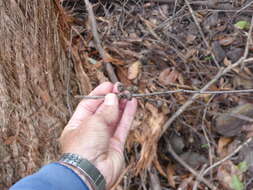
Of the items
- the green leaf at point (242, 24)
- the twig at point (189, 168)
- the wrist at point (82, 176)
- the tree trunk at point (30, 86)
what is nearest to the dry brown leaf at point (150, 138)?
the twig at point (189, 168)

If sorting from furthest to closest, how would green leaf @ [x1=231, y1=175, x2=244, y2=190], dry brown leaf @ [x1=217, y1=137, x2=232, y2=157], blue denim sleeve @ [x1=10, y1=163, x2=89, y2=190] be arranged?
dry brown leaf @ [x1=217, y1=137, x2=232, y2=157]
green leaf @ [x1=231, y1=175, x2=244, y2=190]
blue denim sleeve @ [x1=10, y1=163, x2=89, y2=190]

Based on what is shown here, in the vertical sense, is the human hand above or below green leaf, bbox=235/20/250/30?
below

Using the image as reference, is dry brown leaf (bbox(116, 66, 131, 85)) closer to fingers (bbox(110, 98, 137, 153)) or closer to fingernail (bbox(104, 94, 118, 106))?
fingers (bbox(110, 98, 137, 153))

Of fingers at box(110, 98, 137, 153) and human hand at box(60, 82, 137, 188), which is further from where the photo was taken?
fingers at box(110, 98, 137, 153)

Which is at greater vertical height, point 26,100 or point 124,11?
point 124,11

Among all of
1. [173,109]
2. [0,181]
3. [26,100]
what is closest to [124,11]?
[173,109]

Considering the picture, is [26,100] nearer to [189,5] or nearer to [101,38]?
[101,38]

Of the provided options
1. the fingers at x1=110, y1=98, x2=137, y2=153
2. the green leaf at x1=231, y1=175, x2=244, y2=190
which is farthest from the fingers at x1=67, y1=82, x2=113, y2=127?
the green leaf at x1=231, y1=175, x2=244, y2=190

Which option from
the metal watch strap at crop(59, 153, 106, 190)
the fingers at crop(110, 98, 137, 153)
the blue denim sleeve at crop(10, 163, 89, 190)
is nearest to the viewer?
the blue denim sleeve at crop(10, 163, 89, 190)
